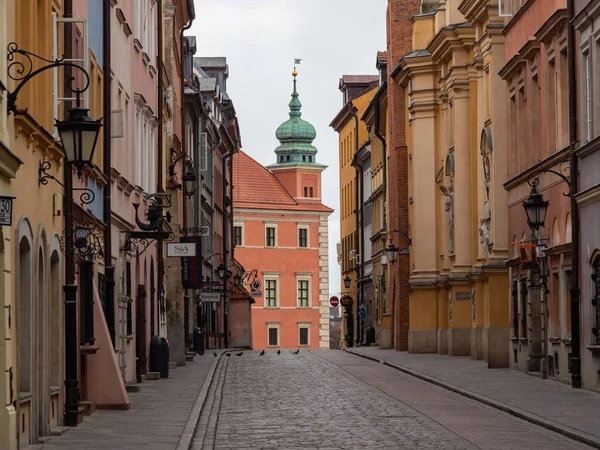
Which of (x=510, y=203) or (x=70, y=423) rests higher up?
(x=510, y=203)

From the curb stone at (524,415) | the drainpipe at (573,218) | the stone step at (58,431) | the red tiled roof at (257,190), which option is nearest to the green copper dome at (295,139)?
the red tiled roof at (257,190)

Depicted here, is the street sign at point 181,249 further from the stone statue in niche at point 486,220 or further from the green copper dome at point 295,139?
the green copper dome at point 295,139

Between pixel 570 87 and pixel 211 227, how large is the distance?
1839 inches

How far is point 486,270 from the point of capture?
122 feet

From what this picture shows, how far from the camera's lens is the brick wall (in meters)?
55.2

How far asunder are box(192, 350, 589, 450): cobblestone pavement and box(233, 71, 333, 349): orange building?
8488cm

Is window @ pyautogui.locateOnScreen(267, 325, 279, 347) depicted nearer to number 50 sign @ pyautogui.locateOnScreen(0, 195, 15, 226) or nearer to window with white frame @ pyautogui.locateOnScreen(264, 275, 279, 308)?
window with white frame @ pyautogui.locateOnScreen(264, 275, 279, 308)

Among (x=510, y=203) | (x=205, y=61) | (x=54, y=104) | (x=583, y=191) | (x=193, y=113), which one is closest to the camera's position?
(x=54, y=104)

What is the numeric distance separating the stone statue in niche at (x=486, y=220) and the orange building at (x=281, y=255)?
7706 centimetres

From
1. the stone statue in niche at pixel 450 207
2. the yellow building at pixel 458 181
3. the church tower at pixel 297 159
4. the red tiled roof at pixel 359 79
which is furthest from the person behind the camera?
the church tower at pixel 297 159

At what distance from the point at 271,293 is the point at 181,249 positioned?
88355 mm

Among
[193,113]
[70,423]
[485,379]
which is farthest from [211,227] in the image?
[70,423]

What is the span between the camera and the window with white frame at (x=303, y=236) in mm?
123250

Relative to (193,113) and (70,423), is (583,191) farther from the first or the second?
(193,113)
